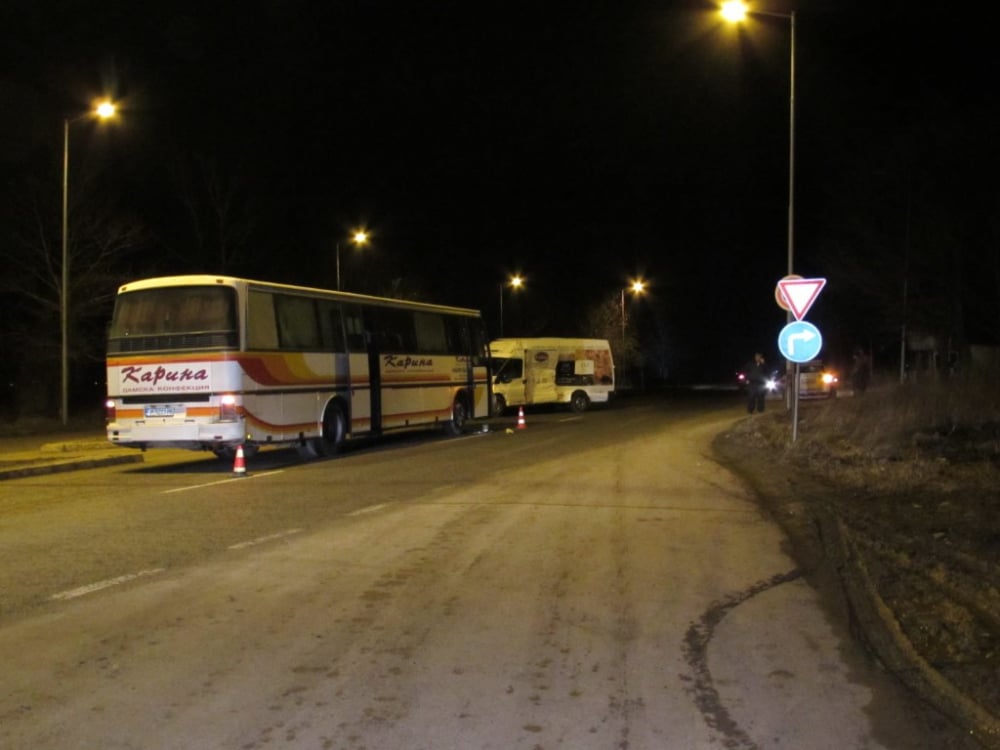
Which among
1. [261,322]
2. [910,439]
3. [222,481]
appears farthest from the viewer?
[261,322]

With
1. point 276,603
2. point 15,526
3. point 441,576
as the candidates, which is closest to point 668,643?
point 441,576

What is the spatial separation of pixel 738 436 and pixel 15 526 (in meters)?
14.9

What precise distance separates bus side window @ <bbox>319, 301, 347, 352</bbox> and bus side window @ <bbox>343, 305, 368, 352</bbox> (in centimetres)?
21

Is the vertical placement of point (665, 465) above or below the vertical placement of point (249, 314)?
below

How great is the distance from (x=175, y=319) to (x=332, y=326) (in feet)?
11.8

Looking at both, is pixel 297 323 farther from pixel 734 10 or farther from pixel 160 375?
pixel 734 10

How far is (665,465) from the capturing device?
16266mm

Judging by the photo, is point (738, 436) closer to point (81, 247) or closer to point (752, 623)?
point (752, 623)

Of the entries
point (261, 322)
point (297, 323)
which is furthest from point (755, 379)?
point (261, 322)

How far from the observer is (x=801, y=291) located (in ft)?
55.5

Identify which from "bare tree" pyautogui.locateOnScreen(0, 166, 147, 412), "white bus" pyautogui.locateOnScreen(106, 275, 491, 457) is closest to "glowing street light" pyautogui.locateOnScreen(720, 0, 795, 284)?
"white bus" pyautogui.locateOnScreen(106, 275, 491, 457)

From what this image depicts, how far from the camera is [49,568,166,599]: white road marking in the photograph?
730 centimetres

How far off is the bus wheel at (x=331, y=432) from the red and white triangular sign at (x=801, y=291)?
8.98 metres

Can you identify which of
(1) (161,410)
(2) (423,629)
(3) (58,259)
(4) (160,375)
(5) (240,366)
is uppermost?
(3) (58,259)
